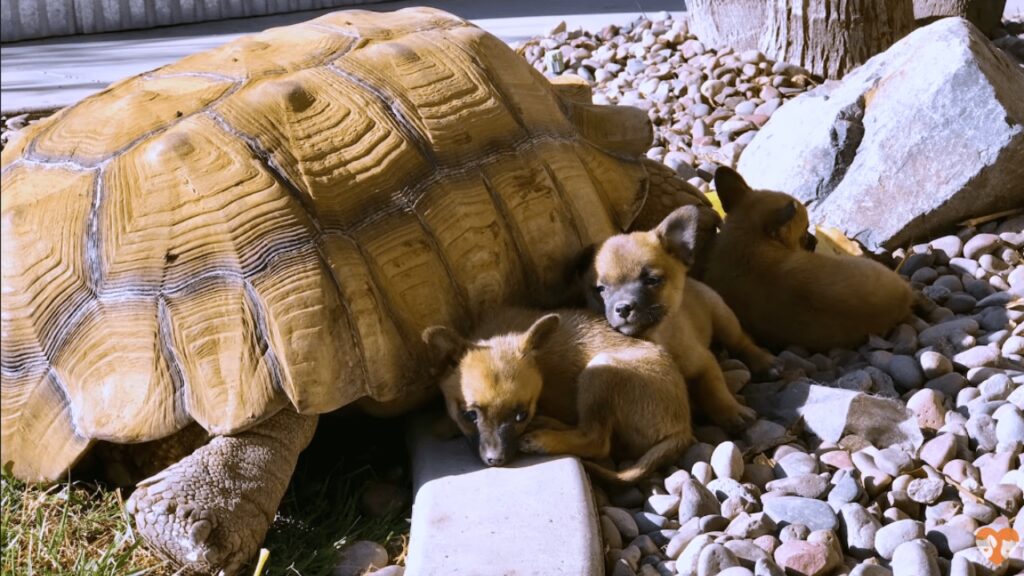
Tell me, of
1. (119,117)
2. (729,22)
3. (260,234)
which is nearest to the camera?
(260,234)

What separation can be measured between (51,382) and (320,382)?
79 cm

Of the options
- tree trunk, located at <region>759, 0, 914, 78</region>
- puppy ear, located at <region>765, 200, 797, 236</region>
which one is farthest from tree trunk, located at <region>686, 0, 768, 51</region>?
puppy ear, located at <region>765, 200, 797, 236</region>

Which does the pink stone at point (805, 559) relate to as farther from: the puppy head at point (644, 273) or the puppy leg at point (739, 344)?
the puppy leg at point (739, 344)

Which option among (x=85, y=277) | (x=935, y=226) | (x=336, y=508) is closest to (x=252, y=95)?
(x=85, y=277)

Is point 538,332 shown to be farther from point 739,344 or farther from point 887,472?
point 887,472

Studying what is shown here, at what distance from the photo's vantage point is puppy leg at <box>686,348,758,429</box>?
13.0ft

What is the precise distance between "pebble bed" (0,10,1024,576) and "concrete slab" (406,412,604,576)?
15cm

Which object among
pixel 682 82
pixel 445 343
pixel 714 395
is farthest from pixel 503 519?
pixel 682 82

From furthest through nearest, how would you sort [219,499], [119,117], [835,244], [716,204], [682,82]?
[682,82] → [716,204] → [835,244] → [119,117] → [219,499]

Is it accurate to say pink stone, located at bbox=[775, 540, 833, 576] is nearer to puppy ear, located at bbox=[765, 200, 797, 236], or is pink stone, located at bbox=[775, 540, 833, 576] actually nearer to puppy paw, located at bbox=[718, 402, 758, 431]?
puppy paw, located at bbox=[718, 402, 758, 431]

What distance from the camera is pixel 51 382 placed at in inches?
136

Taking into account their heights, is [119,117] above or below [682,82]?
above

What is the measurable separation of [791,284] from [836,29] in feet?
7.94

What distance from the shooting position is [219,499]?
3289 millimetres
